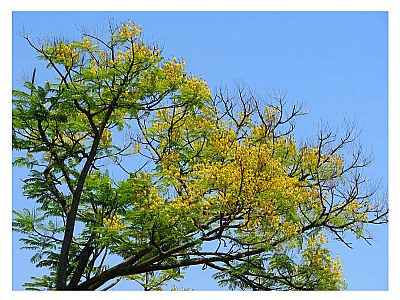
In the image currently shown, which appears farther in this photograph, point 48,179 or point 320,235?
point 48,179

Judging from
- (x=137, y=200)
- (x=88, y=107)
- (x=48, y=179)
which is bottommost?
(x=137, y=200)

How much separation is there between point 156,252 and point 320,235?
80.1 inches

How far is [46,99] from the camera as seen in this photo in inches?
318

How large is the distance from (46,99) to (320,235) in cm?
360

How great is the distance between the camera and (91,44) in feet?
25.8

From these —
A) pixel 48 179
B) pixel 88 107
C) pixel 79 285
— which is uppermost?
pixel 88 107

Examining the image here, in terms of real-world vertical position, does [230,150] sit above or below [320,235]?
above
